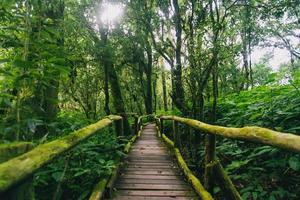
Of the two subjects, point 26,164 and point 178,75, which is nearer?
point 26,164

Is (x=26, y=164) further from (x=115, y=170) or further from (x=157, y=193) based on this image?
(x=115, y=170)

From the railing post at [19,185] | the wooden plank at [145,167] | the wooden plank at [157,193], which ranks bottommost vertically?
the wooden plank at [157,193]

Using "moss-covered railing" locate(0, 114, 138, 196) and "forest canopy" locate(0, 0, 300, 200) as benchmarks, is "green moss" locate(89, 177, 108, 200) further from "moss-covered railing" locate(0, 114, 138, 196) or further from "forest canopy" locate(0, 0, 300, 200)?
"moss-covered railing" locate(0, 114, 138, 196)

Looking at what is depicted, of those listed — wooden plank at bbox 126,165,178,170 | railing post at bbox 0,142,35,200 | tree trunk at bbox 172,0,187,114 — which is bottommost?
wooden plank at bbox 126,165,178,170

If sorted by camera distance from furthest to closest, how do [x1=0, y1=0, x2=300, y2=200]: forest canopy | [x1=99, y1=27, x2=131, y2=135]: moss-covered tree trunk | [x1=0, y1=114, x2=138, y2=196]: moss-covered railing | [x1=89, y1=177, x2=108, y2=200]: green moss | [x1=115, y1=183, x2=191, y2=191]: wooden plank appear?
[x1=99, y1=27, x2=131, y2=135]: moss-covered tree trunk
[x1=115, y1=183, x2=191, y2=191]: wooden plank
[x1=89, y1=177, x2=108, y2=200]: green moss
[x1=0, y1=0, x2=300, y2=200]: forest canopy
[x1=0, y1=114, x2=138, y2=196]: moss-covered railing

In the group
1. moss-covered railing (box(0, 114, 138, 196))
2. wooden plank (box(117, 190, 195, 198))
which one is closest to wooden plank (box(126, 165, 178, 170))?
wooden plank (box(117, 190, 195, 198))

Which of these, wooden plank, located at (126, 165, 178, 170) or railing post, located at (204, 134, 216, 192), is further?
wooden plank, located at (126, 165, 178, 170)

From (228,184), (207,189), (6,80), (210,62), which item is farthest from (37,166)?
(210,62)

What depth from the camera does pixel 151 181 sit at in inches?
229

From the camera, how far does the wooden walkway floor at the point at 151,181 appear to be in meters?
4.98

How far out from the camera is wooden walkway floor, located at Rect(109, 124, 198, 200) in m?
4.98

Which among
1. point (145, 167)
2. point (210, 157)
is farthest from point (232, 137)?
point (145, 167)

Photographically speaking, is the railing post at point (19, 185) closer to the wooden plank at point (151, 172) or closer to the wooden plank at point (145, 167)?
the wooden plank at point (151, 172)

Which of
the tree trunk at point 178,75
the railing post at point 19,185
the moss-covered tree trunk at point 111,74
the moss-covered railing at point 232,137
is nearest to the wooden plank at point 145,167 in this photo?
the moss-covered railing at point 232,137
